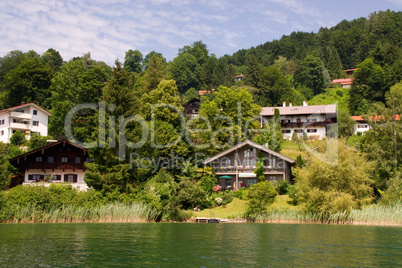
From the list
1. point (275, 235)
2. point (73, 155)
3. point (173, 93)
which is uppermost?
point (173, 93)

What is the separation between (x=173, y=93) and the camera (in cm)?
6456

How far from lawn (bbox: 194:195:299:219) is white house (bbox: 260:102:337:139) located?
1593 inches

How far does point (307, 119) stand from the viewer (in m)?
87.8

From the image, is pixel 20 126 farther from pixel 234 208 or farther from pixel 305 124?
pixel 305 124

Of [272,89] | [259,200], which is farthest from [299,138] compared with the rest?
[259,200]

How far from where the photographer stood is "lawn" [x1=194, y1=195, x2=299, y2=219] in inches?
1715

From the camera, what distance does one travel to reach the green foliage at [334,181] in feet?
128

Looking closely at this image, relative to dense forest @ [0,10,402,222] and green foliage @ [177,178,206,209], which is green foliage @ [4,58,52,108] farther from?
green foliage @ [177,178,206,209]

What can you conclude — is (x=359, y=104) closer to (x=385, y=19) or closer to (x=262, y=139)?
(x=262, y=139)

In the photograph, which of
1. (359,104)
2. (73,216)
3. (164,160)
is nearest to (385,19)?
(359,104)

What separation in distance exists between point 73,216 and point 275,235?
17890mm

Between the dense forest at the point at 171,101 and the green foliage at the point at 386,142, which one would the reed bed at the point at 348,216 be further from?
the green foliage at the point at 386,142

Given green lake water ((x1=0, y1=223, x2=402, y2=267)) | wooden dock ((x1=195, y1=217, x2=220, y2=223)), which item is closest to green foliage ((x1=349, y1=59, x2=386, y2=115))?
wooden dock ((x1=195, y1=217, x2=220, y2=223))

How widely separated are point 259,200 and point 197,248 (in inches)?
782
